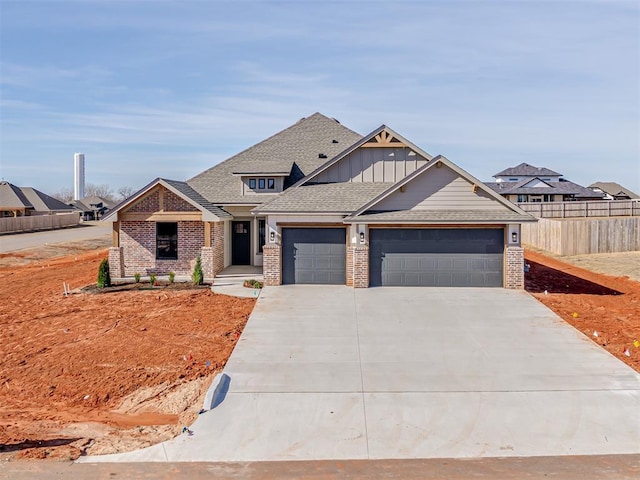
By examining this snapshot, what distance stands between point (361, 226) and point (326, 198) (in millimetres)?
1951

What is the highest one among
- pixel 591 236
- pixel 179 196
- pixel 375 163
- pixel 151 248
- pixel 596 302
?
pixel 375 163

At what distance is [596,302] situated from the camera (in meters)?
17.3

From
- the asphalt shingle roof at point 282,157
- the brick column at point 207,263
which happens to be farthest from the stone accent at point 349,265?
the brick column at point 207,263

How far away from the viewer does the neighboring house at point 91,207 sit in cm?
7653

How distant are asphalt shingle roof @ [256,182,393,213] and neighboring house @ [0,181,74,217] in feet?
148

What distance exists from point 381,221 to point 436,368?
757 centimetres

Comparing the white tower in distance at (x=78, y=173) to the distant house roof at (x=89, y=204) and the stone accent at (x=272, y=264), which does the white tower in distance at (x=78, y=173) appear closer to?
the distant house roof at (x=89, y=204)

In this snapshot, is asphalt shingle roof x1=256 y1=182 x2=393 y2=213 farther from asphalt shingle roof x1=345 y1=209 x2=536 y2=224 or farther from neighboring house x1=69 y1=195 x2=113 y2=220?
neighboring house x1=69 y1=195 x2=113 y2=220

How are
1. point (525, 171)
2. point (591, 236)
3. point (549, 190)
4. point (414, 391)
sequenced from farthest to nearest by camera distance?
point (525, 171) → point (549, 190) → point (591, 236) → point (414, 391)

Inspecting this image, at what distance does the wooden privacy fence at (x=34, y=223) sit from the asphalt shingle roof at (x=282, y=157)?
108ft

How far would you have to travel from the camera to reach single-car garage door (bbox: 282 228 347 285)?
18.8 m

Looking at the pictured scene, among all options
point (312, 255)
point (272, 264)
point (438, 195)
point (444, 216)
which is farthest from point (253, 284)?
point (438, 195)

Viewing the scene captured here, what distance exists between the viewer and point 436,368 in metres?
11.0

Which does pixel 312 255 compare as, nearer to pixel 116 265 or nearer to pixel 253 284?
pixel 253 284
